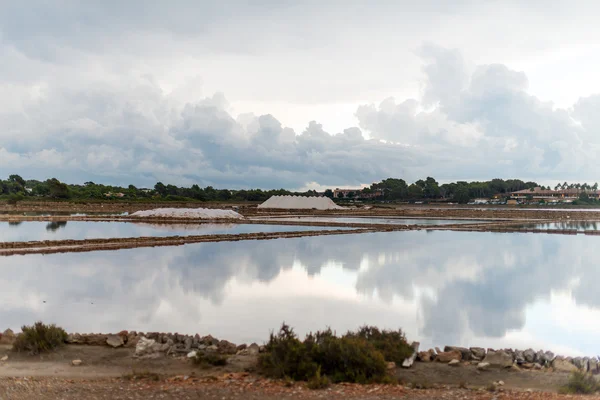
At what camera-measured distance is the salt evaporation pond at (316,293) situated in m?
6.28

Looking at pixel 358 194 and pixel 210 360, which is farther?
pixel 358 194

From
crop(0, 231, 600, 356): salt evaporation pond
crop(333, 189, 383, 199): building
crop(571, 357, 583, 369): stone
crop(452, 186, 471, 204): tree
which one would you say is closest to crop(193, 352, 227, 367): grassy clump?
crop(0, 231, 600, 356): salt evaporation pond

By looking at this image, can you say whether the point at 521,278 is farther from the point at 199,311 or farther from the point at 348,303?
the point at 199,311

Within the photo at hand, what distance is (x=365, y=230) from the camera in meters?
23.3

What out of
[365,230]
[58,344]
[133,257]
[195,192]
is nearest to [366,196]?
[195,192]

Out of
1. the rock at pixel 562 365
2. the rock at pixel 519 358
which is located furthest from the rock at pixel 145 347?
the rock at pixel 562 365

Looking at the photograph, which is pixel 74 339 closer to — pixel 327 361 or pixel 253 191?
pixel 327 361

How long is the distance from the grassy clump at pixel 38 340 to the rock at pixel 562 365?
4.83 meters

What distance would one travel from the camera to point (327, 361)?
14.0 ft

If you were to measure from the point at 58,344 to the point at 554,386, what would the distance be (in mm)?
4679

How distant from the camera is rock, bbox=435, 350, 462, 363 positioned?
471 centimetres

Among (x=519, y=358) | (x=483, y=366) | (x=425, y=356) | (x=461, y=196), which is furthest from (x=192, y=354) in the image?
(x=461, y=196)

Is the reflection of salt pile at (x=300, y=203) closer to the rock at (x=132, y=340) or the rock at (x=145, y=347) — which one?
the rock at (x=132, y=340)

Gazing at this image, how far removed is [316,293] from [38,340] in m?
4.50
